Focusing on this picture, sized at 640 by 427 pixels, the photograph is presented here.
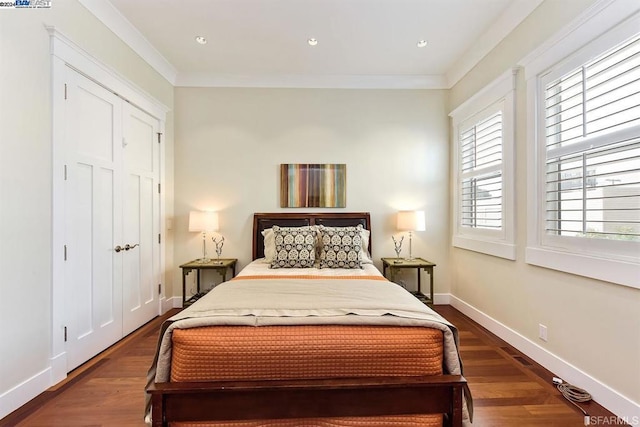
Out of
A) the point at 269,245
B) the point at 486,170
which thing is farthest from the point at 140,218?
the point at 486,170

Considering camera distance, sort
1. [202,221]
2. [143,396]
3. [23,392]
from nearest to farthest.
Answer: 1. [23,392]
2. [143,396]
3. [202,221]

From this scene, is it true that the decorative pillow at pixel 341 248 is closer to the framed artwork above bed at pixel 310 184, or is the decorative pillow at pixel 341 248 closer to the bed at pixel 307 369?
the framed artwork above bed at pixel 310 184

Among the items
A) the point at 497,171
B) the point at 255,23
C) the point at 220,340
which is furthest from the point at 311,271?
the point at 255,23

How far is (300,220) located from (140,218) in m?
1.85

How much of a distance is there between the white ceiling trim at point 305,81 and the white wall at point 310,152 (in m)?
0.08

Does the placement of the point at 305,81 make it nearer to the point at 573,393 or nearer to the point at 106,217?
the point at 106,217

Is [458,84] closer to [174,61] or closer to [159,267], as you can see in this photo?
[174,61]

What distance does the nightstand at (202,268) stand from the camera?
11.0 ft

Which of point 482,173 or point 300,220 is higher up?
point 482,173

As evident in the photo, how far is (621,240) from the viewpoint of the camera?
172 cm

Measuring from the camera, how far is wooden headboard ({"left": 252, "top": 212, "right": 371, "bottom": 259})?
12.3 ft

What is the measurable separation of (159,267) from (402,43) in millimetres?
3849

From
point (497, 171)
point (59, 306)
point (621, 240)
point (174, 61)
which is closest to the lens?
point (621, 240)

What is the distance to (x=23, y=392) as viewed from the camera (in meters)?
1.85
